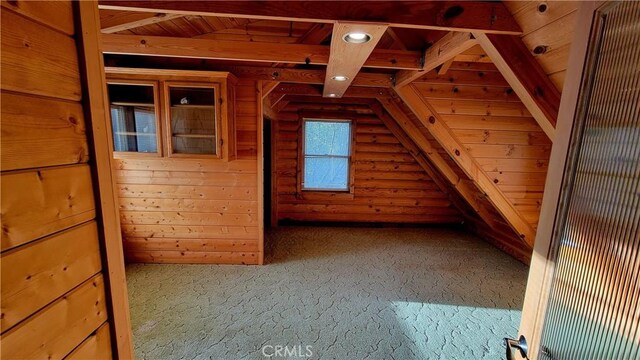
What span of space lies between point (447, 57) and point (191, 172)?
8.28 feet

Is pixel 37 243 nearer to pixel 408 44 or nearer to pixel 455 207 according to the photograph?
pixel 408 44

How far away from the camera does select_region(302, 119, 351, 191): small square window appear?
4184 mm

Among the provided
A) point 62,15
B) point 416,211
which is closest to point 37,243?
point 62,15

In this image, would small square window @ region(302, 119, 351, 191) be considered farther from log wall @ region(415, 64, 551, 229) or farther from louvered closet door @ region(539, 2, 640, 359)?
louvered closet door @ region(539, 2, 640, 359)

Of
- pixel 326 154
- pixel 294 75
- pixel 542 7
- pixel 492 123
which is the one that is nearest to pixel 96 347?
pixel 542 7

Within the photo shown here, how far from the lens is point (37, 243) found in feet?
1.77

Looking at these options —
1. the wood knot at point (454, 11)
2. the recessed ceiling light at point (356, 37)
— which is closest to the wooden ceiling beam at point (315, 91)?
the recessed ceiling light at point (356, 37)

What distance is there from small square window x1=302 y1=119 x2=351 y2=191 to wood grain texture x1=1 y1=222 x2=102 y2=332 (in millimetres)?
3613

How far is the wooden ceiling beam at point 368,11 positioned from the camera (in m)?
1.07

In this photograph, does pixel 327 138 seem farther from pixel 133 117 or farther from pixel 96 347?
pixel 96 347

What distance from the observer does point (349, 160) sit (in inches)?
166

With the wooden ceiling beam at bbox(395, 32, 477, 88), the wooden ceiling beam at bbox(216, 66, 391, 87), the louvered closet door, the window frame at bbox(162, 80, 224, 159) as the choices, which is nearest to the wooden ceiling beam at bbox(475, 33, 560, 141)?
the wooden ceiling beam at bbox(395, 32, 477, 88)

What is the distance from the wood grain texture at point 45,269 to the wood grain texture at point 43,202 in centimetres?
3

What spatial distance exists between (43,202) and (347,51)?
56.1 inches
